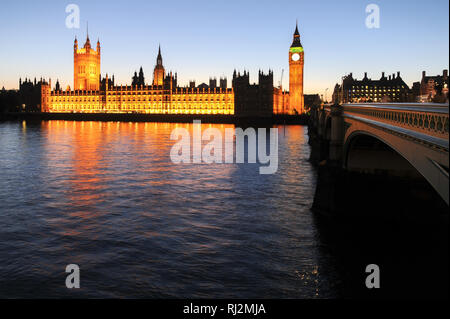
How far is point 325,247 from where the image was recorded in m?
17.9

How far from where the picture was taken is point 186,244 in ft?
59.3

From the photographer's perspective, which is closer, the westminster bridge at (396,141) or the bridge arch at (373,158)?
the westminster bridge at (396,141)

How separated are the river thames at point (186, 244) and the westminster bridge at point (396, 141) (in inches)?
138

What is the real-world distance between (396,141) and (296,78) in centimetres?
Result: 15899

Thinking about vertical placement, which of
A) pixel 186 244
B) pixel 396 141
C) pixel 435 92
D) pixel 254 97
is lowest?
pixel 186 244

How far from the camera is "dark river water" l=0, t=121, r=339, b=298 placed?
14211mm

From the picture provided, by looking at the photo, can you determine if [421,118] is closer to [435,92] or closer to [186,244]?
[435,92]

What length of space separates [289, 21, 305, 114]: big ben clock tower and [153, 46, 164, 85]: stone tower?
53.5m

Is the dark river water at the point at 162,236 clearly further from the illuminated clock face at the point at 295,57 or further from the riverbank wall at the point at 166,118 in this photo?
the illuminated clock face at the point at 295,57

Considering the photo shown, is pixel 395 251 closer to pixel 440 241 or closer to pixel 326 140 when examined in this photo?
pixel 440 241

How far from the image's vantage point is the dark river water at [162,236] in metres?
14.2
